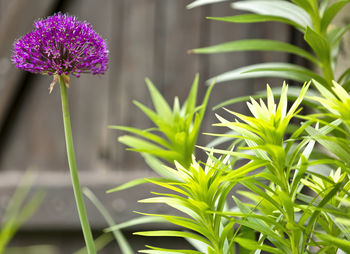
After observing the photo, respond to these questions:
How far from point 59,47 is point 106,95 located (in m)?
1.54

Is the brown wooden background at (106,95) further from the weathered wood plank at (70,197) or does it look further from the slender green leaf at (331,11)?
the slender green leaf at (331,11)

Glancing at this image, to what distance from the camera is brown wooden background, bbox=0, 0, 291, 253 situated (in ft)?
6.37

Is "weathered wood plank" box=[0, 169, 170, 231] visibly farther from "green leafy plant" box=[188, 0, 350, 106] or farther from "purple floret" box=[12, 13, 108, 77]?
"purple floret" box=[12, 13, 108, 77]

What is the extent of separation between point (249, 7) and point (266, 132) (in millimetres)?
478

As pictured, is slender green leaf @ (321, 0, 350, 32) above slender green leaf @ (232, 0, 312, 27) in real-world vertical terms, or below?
below

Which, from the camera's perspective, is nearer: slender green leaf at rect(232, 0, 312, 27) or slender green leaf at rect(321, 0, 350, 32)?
slender green leaf at rect(321, 0, 350, 32)

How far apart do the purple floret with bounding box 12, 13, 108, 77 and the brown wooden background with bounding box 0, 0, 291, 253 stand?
4.62 feet

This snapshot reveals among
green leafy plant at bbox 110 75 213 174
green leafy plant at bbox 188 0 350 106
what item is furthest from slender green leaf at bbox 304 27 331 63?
green leafy plant at bbox 110 75 213 174

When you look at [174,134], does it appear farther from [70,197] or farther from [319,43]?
[70,197]

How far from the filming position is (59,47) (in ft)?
1.67

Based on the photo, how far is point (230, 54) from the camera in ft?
6.36

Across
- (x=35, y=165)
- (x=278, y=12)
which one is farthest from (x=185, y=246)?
(x=278, y=12)

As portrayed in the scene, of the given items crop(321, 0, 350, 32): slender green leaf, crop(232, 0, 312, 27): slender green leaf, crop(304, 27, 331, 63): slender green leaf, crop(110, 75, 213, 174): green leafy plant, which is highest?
crop(232, 0, 312, 27): slender green leaf

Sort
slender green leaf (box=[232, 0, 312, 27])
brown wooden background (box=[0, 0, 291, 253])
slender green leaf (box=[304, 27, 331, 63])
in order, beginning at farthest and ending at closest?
brown wooden background (box=[0, 0, 291, 253]) < slender green leaf (box=[232, 0, 312, 27]) < slender green leaf (box=[304, 27, 331, 63])
